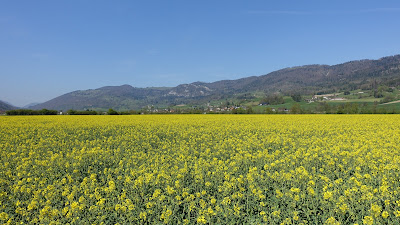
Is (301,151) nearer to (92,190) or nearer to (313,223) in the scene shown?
(313,223)

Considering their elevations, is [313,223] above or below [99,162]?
below

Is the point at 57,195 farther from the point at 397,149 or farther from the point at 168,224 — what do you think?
the point at 397,149

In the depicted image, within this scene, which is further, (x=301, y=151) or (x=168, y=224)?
(x=301, y=151)

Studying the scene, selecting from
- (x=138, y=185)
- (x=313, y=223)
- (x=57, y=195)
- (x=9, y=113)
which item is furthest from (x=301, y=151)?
(x=9, y=113)

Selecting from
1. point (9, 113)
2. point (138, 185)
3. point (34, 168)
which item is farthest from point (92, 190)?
point (9, 113)

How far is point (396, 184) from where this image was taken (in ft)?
22.4

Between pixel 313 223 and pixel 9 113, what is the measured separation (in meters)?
71.2

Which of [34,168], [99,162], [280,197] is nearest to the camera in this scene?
[280,197]

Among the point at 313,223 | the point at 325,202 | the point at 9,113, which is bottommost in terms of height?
the point at 313,223

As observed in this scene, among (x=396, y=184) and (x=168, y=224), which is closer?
(x=168, y=224)

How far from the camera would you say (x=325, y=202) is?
220 inches

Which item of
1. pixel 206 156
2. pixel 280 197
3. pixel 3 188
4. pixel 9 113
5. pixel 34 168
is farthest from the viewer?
pixel 9 113

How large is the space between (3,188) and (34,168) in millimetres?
1552

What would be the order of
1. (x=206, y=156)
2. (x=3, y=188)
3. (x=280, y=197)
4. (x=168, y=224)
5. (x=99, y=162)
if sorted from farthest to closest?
1. (x=206, y=156)
2. (x=99, y=162)
3. (x=3, y=188)
4. (x=280, y=197)
5. (x=168, y=224)
